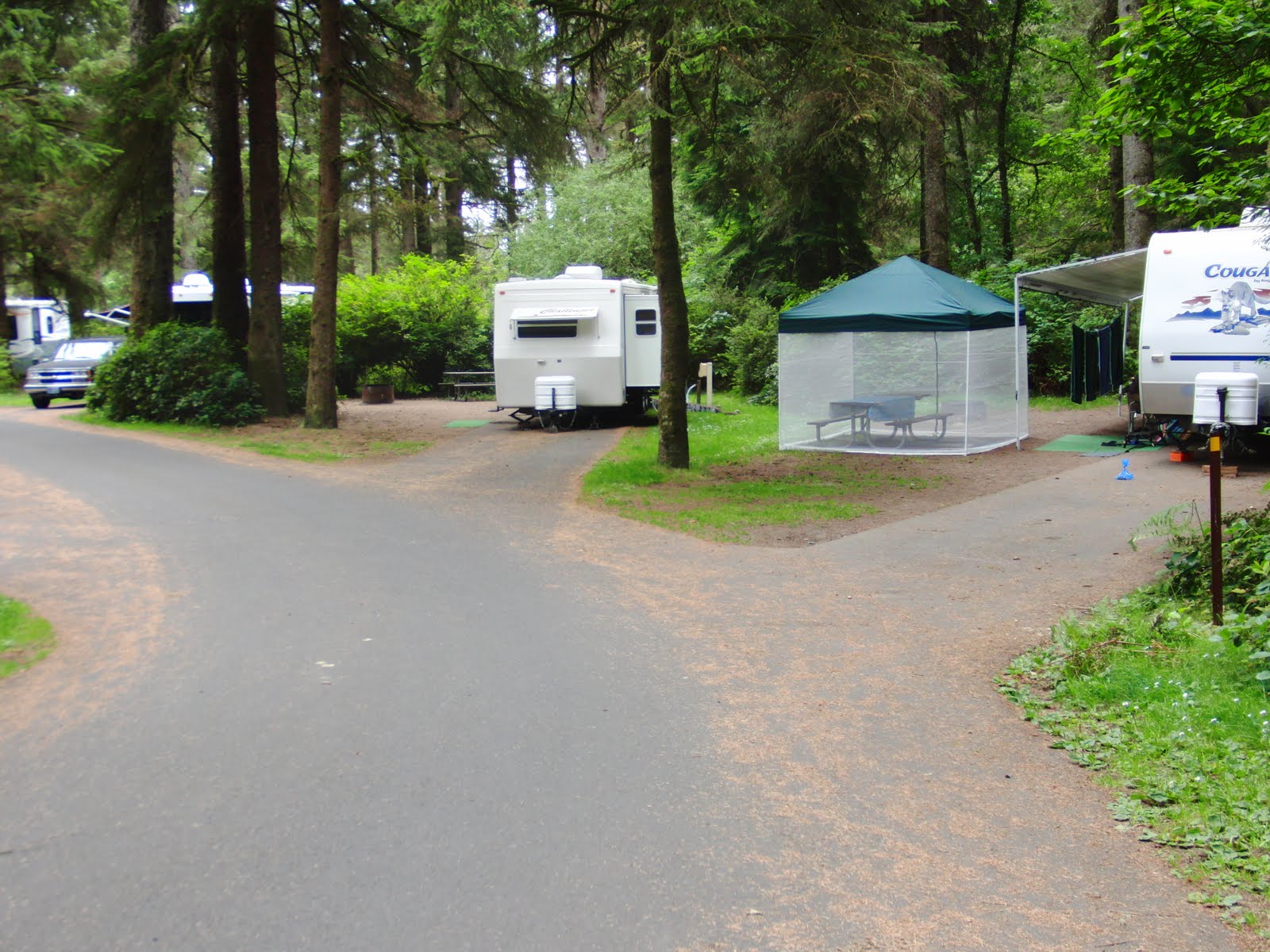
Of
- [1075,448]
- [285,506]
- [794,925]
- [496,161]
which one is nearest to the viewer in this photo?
[794,925]

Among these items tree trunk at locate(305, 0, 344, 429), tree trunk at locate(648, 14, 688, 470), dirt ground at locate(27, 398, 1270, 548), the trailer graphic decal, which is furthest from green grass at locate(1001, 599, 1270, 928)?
tree trunk at locate(305, 0, 344, 429)

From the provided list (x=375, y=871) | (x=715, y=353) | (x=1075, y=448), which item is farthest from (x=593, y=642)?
(x=715, y=353)

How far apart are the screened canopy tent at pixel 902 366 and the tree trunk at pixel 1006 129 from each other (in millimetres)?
12356

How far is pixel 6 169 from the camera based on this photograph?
20.3 meters

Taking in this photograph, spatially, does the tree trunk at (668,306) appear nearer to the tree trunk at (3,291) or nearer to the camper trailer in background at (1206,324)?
the camper trailer in background at (1206,324)

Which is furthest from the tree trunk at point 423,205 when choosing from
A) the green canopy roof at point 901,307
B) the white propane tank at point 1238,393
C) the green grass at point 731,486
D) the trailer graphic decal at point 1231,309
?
the white propane tank at point 1238,393

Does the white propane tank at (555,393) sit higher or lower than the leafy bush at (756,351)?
lower

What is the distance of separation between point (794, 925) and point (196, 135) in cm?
2112

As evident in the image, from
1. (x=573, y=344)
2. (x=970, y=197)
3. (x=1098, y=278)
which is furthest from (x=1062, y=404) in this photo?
(x=573, y=344)

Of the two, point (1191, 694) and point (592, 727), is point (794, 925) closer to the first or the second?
point (592, 727)

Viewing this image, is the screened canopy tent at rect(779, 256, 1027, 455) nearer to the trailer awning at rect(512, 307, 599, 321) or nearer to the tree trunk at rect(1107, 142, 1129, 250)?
the trailer awning at rect(512, 307, 599, 321)

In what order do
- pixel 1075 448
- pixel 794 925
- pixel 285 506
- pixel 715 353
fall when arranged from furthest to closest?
pixel 715 353
pixel 1075 448
pixel 285 506
pixel 794 925

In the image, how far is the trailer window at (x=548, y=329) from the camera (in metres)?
20.8

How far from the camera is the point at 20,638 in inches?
280
